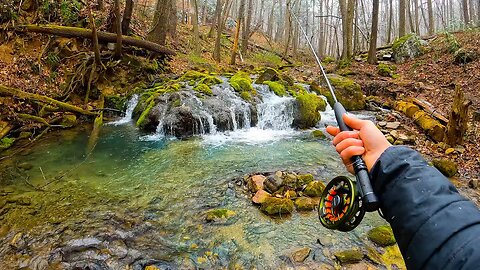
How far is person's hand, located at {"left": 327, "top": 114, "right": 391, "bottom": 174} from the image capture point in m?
1.28

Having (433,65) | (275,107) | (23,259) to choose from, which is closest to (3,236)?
(23,259)

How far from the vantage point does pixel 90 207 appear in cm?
486

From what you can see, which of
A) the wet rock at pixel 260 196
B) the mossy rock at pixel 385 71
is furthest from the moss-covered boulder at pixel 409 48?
the wet rock at pixel 260 196

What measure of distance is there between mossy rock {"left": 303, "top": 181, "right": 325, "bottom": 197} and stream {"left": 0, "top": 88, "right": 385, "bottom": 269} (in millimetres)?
526

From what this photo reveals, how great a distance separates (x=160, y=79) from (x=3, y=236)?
9.39 metres

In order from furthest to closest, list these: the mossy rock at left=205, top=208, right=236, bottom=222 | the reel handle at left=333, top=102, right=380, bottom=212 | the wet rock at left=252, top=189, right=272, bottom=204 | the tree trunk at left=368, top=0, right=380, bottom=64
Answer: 1. the tree trunk at left=368, top=0, right=380, bottom=64
2. the wet rock at left=252, top=189, right=272, bottom=204
3. the mossy rock at left=205, top=208, right=236, bottom=222
4. the reel handle at left=333, top=102, right=380, bottom=212

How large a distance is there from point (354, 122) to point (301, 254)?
2854 millimetres

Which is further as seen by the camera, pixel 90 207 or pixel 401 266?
pixel 90 207

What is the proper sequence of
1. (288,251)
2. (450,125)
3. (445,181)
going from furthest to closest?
(450,125)
(288,251)
(445,181)

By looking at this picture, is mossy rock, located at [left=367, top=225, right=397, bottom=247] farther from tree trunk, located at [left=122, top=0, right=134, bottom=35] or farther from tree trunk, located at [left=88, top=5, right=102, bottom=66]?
tree trunk, located at [left=122, top=0, right=134, bottom=35]

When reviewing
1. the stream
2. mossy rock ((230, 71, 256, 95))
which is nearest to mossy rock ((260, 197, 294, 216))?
the stream

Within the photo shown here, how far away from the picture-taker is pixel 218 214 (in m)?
4.70

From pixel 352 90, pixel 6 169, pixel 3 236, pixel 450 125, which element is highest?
pixel 352 90

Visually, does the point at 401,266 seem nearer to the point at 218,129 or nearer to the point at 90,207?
the point at 90,207
